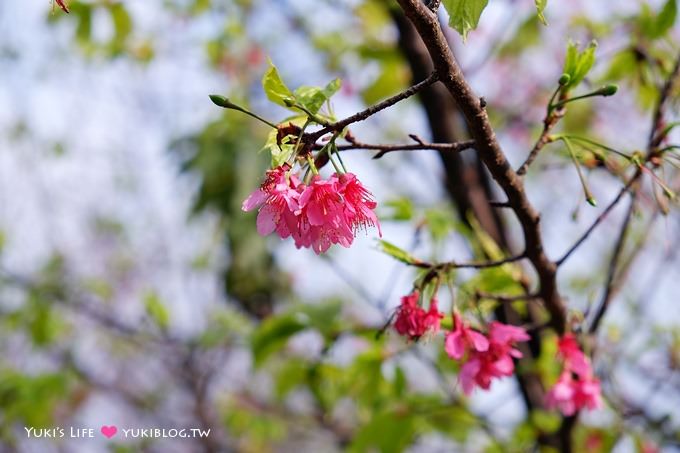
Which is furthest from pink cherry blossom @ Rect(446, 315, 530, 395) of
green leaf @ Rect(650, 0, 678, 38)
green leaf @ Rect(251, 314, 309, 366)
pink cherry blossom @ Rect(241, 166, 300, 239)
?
green leaf @ Rect(650, 0, 678, 38)

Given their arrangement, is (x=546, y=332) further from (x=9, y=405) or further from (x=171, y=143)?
(x=171, y=143)

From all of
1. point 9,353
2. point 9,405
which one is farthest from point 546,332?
point 9,353

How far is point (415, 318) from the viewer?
121 centimetres

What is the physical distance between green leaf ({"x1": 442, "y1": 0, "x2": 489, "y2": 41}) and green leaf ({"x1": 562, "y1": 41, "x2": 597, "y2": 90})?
14.7 inches

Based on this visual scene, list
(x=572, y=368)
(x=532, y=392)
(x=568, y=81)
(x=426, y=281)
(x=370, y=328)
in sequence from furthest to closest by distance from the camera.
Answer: (x=532, y=392)
(x=370, y=328)
(x=572, y=368)
(x=426, y=281)
(x=568, y=81)

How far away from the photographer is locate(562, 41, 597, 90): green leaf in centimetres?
117

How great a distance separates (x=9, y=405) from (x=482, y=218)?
8.09ft

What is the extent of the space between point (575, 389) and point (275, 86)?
1.07 m

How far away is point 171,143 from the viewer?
16.3 feet

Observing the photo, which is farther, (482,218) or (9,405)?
(9,405)

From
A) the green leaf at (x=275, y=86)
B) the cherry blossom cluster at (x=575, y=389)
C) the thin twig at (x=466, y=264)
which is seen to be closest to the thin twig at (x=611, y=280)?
the cherry blossom cluster at (x=575, y=389)

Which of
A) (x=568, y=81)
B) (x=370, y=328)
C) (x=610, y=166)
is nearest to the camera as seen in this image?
(x=568, y=81)

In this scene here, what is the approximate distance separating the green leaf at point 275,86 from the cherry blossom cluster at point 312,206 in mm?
100

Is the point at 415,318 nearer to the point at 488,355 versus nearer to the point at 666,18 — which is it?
the point at 488,355
